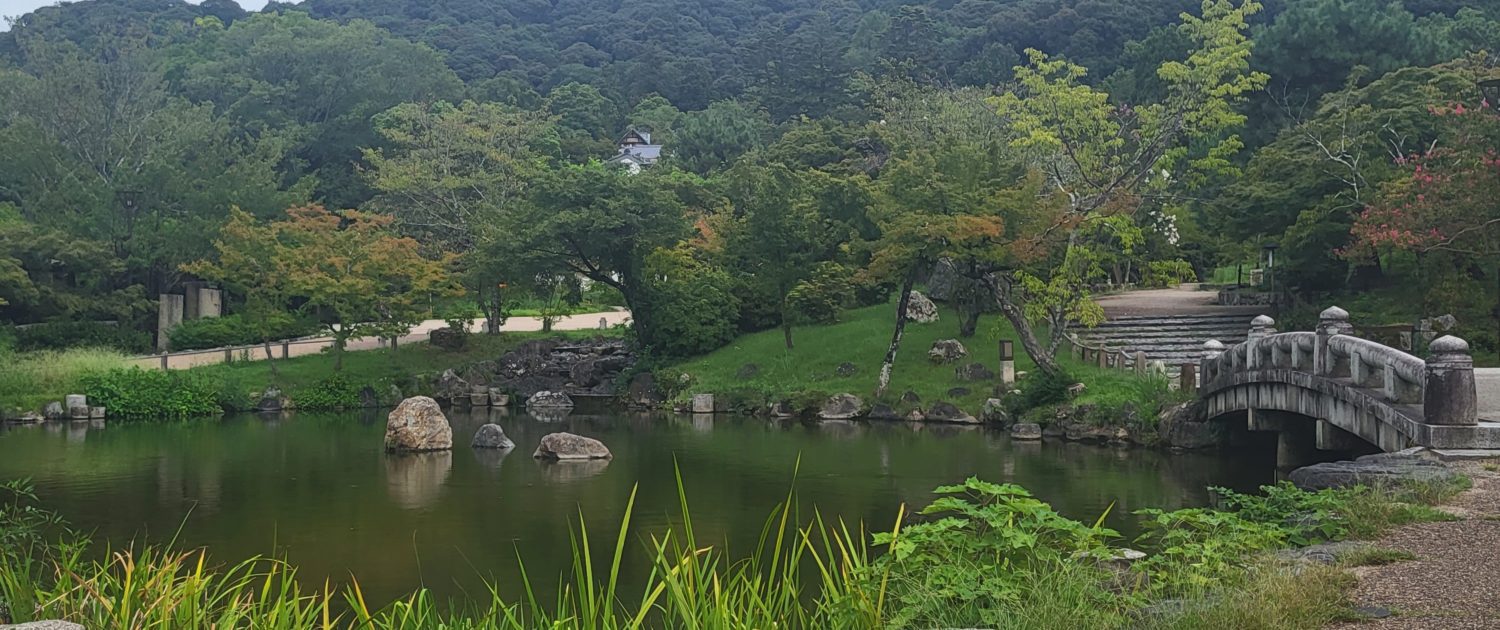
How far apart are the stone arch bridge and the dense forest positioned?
459cm

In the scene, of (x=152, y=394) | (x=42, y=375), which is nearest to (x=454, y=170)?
(x=152, y=394)

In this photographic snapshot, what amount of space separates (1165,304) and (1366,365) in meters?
16.2

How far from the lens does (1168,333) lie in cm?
2559

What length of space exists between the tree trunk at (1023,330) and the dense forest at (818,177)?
0.35ft

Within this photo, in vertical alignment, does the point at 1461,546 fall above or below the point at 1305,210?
below

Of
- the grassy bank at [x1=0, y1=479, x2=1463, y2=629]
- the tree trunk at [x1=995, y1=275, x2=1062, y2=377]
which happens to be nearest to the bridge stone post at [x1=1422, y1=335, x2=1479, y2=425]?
the grassy bank at [x1=0, y1=479, x2=1463, y2=629]

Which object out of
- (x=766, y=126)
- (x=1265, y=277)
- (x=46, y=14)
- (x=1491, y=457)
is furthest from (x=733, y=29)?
(x=1491, y=457)

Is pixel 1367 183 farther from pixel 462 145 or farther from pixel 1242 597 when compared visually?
pixel 462 145

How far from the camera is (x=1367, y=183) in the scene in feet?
75.7

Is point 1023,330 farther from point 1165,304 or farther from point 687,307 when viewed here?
point 687,307

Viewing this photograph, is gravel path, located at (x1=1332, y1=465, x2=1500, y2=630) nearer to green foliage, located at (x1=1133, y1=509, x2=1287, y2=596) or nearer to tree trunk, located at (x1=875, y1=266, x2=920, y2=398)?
green foliage, located at (x1=1133, y1=509, x2=1287, y2=596)

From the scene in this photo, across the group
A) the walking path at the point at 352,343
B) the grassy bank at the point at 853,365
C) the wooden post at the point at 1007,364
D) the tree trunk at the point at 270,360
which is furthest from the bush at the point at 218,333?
the wooden post at the point at 1007,364

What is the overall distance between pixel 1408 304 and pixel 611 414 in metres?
15.0

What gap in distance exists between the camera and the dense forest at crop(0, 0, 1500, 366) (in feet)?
74.5
